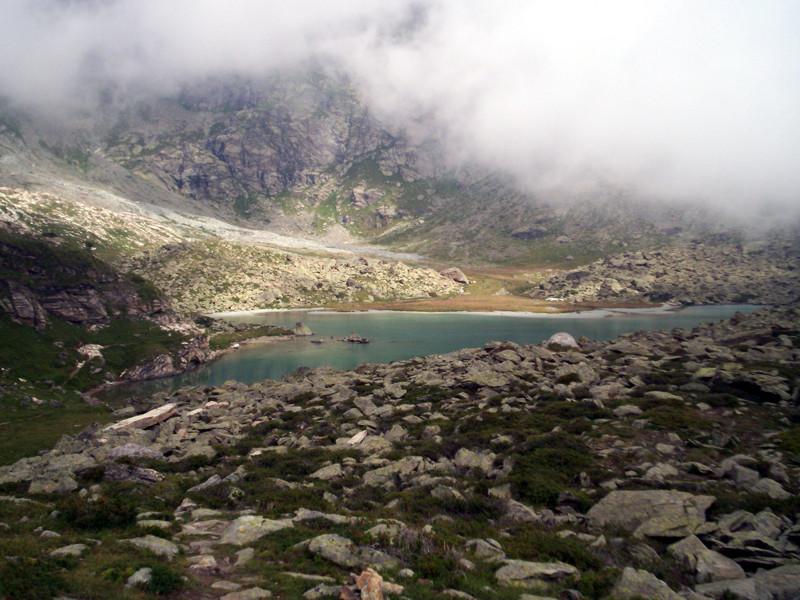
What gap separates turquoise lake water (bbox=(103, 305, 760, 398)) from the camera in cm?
7831

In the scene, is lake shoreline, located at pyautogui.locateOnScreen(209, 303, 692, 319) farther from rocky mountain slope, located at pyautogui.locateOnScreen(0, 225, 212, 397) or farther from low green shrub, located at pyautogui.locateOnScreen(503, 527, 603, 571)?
low green shrub, located at pyautogui.locateOnScreen(503, 527, 603, 571)

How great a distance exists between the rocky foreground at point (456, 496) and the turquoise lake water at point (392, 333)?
42.1 m

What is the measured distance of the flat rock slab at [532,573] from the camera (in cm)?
1121

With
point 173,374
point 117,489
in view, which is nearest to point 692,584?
point 117,489

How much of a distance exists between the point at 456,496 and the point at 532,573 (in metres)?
6.80

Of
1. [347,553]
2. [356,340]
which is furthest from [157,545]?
[356,340]

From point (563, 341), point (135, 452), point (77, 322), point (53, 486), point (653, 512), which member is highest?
point (563, 341)

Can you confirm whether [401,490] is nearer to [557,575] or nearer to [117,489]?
[557,575]

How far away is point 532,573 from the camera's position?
11.5 metres

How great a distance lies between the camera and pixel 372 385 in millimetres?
44031

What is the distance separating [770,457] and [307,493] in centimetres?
2244

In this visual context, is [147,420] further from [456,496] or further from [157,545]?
[456,496]

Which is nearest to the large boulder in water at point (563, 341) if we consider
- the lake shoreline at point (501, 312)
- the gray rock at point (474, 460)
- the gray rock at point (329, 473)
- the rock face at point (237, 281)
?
the gray rock at point (474, 460)

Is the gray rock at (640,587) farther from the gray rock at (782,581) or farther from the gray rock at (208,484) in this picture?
the gray rock at (208,484)
